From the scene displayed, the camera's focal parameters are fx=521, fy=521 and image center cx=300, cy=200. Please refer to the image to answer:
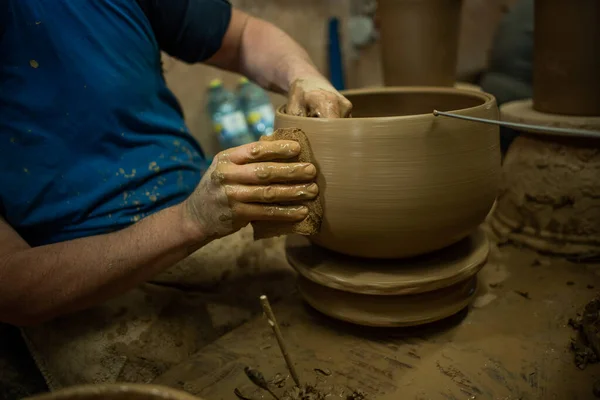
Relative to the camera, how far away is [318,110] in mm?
991

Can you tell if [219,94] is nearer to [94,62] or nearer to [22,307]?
[94,62]

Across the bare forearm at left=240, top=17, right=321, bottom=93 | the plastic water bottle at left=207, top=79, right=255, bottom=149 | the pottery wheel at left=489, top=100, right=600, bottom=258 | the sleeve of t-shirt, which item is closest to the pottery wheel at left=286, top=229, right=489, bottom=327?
the pottery wheel at left=489, top=100, right=600, bottom=258

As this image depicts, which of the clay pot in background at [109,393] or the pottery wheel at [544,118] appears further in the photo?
the pottery wheel at [544,118]

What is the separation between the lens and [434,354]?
2.96 ft

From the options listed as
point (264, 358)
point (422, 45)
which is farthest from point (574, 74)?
point (264, 358)

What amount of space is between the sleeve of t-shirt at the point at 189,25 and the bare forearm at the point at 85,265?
1.89 feet

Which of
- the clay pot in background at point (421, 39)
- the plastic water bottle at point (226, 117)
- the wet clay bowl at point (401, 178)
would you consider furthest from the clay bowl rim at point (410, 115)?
the plastic water bottle at point (226, 117)

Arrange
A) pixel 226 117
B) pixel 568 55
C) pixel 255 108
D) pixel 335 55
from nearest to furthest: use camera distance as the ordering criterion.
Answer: pixel 568 55
pixel 226 117
pixel 255 108
pixel 335 55

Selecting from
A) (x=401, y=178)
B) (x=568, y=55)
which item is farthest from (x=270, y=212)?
(x=568, y=55)

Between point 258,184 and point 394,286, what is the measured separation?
0.29m

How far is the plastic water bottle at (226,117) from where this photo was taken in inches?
101

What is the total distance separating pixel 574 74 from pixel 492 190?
523 mm

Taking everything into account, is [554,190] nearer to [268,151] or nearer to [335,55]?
[268,151]

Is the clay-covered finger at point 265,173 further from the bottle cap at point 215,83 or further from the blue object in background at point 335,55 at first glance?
the blue object in background at point 335,55
